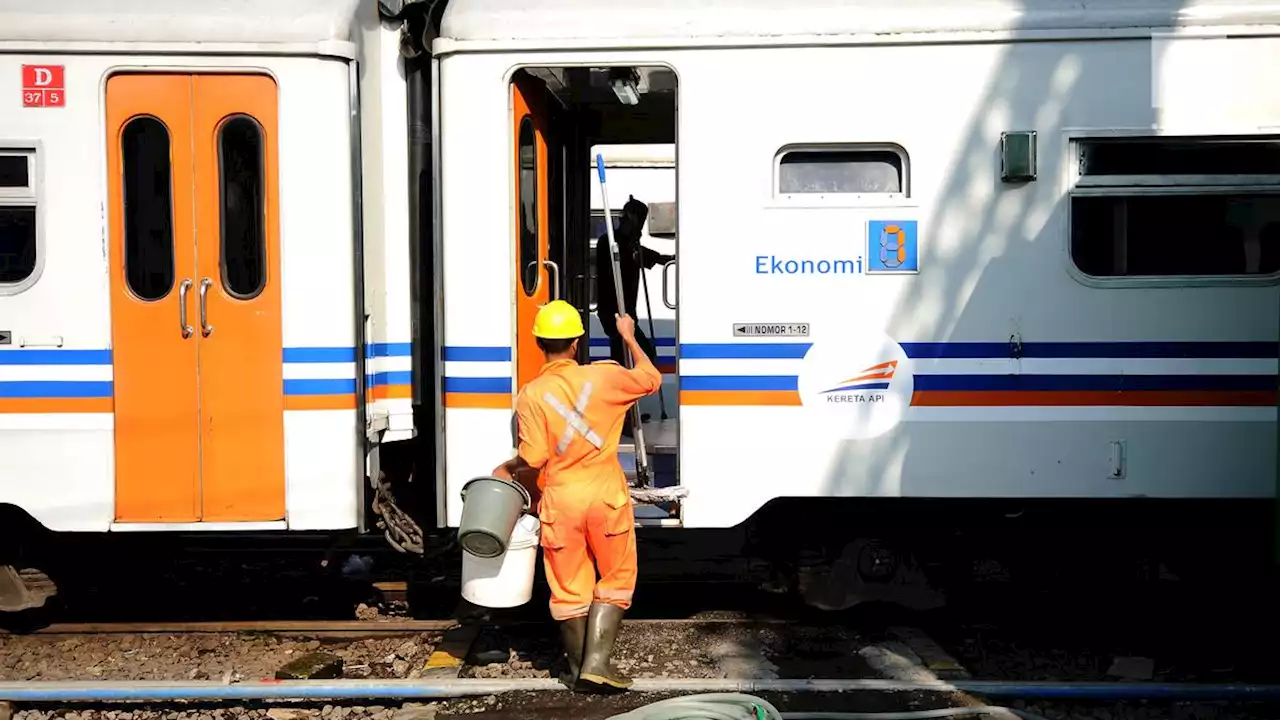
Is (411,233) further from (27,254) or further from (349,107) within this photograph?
(27,254)

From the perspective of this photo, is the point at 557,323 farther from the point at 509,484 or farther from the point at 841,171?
the point at 841,171

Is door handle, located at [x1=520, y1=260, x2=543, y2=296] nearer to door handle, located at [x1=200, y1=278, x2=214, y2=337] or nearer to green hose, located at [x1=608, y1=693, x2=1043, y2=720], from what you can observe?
door handle, located at [x1=200, y1=278, x2=214, y2=337]

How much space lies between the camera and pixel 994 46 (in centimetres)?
561

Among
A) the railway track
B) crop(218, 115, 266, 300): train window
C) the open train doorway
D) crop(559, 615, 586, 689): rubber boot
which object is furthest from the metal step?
crop(218, 115, 266, 300): train window

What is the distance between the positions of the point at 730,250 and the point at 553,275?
4.48 feet

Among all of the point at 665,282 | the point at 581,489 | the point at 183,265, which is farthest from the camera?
the point at 665,282

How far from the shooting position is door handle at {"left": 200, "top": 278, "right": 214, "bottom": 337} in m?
5.77

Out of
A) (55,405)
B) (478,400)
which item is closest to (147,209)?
(55,405)

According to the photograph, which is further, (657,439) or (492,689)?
(657,439)

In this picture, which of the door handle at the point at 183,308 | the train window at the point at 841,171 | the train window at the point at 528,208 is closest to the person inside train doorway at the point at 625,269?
the train window at the point at 528,208

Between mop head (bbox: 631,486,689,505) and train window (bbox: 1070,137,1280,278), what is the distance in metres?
2.14

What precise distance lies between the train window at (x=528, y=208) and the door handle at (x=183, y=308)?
1.59 meters

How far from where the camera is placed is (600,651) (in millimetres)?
5340

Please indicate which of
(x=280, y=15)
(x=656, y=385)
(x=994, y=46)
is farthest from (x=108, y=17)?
(x=994, y=46)
